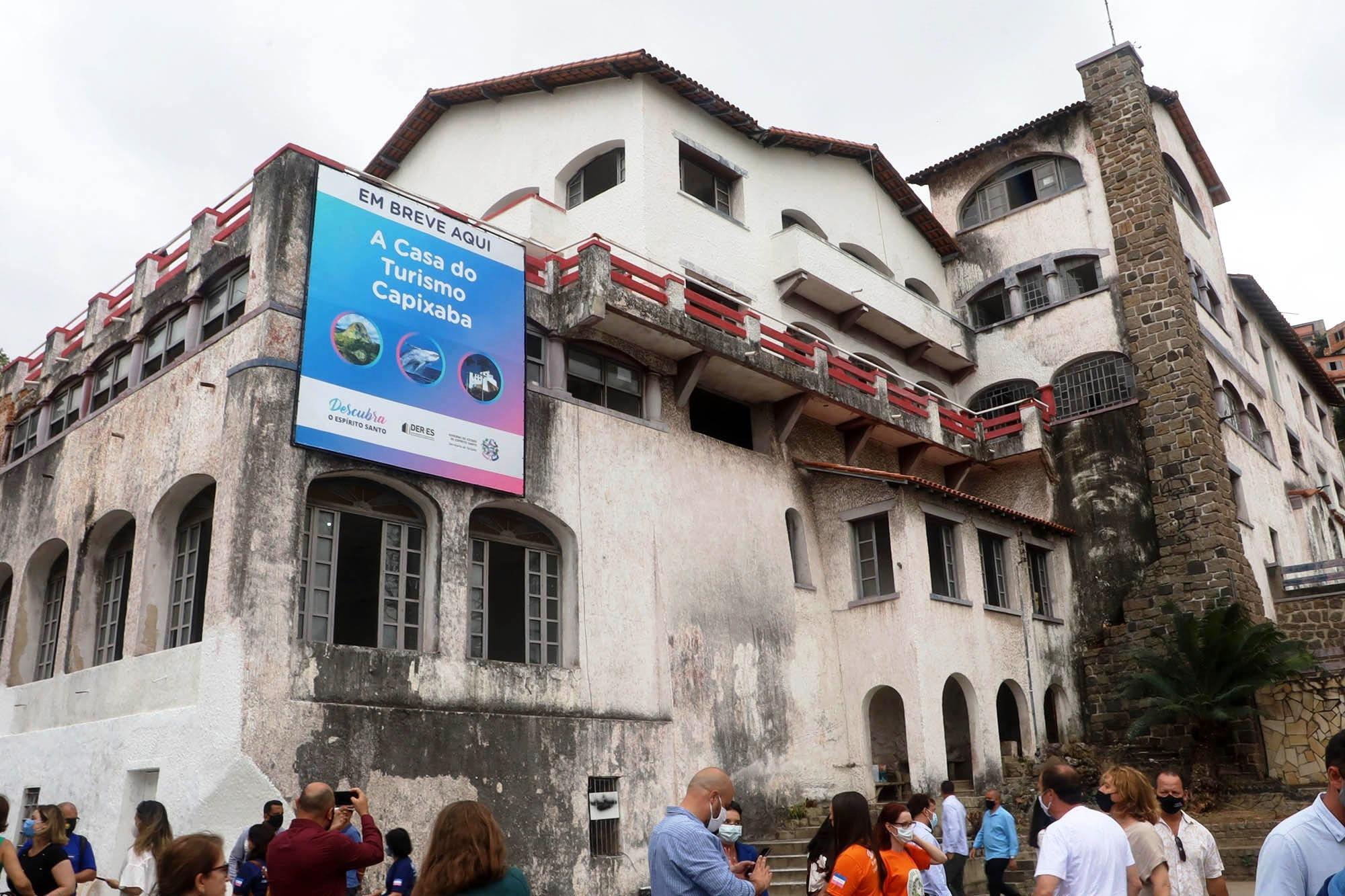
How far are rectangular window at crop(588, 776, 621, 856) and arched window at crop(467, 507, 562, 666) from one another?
1786mm

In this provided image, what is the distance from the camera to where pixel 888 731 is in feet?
66.7

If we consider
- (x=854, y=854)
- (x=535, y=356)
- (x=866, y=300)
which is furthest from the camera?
(x=866, y=300)

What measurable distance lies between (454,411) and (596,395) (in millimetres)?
3147

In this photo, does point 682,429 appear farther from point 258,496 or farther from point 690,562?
point 258,496

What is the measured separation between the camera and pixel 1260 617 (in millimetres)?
22188

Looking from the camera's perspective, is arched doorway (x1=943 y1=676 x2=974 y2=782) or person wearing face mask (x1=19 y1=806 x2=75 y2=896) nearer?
person wearing face mask (x1=19 y1=806 x2=75 y2=896)

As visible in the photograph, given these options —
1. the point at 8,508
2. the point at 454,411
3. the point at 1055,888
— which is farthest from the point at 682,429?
the point at 1055,888

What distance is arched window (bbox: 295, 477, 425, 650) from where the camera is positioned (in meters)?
13.4

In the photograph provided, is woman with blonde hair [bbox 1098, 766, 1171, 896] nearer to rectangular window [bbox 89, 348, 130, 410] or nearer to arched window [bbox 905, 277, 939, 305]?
rectangular window [bbox 89, 348, 130, 410]

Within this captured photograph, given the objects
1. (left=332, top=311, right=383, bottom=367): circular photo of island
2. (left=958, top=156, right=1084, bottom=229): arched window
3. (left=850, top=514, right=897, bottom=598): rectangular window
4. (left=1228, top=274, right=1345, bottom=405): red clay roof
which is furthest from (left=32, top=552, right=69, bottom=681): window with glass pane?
(left=1228, top=274, right=1345, bottom=405): red clay roof

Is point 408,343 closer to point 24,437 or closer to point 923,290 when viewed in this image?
point 24,437

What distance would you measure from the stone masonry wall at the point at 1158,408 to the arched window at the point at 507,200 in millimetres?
13225

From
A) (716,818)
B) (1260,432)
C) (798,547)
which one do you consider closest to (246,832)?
(716,818)

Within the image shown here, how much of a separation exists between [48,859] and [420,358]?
27.3ft
